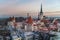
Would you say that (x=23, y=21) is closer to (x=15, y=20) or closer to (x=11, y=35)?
(x=15, y=20)

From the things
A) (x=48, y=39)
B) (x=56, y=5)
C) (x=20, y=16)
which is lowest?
(x=48, y=39)

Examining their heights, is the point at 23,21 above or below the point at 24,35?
above

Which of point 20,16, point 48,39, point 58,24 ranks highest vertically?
point 20,16

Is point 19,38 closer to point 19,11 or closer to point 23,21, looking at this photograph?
point 23,21

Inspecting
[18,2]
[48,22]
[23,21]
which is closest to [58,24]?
[48,22]

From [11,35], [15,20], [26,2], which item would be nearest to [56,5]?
[26,2]

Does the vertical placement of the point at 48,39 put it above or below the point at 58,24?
below
